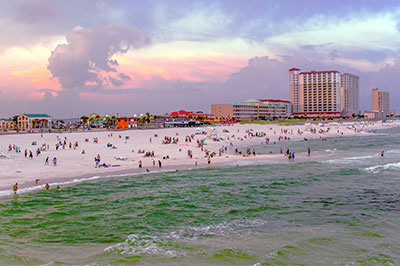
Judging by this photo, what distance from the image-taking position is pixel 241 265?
11266 millimetres

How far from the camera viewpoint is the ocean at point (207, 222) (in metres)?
12.1

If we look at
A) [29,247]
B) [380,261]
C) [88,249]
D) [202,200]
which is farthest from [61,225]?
[380,261]

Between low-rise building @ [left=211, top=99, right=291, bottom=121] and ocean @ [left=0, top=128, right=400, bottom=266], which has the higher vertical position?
low-rise building @ [left=211, top=99, right=291, bottom=121]

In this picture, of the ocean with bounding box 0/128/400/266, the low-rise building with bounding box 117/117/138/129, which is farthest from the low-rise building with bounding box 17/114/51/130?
the ocean with bounding box 0/128/400/266

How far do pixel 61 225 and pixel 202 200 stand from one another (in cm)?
819

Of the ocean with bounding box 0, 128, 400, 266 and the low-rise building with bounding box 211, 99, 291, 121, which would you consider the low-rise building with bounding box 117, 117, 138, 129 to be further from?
the ocean with bounding box 0, 128, 400, 266

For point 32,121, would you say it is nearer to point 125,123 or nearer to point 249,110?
point 125,123

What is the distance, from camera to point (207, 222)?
630 inches

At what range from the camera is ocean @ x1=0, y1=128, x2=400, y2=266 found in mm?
12055

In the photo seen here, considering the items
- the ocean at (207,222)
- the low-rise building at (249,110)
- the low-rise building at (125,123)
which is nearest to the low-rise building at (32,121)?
the low-rise building at (125,123)

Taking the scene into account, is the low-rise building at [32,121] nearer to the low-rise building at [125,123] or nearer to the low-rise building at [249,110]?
the low-rise building at [125,123]

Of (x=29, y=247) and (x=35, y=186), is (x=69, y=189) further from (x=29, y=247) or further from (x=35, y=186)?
(x=29, y=247)

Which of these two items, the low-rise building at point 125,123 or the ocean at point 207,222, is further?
the low-rise building at point 125,123

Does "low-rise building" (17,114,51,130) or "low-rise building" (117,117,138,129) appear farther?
"low-rise building" (117,117,138,129)
